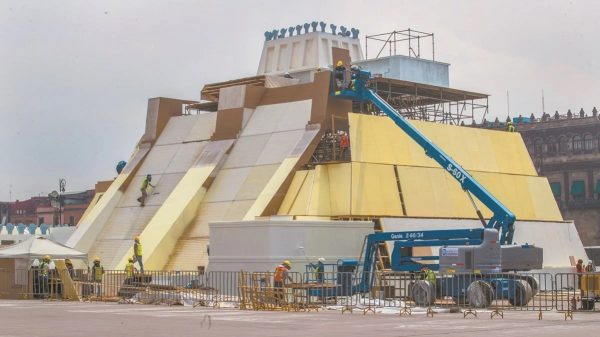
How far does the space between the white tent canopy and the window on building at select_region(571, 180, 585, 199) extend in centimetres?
6908

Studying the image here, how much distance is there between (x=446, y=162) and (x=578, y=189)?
198 ft

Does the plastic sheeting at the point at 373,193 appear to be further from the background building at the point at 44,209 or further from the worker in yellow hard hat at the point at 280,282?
the background building at the point at 44,209

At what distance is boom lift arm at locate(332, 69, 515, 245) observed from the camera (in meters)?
41.5

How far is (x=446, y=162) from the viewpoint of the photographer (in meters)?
44.6

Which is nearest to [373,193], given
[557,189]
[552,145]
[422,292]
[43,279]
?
[422,292]

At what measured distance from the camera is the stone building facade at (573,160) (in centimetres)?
9988

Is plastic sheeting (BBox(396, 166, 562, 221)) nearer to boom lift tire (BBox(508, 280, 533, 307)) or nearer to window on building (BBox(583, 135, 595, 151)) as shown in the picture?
boom lift tire (BBox(508, 280, 533, 307))

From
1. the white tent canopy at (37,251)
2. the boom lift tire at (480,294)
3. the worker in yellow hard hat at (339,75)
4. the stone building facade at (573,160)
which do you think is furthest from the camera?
the stone building facade at (573,160)

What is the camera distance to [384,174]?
47.7 meters

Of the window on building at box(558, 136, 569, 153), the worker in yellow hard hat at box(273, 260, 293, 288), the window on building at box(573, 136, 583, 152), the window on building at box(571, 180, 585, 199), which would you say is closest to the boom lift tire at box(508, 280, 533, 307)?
the worker in yellow hard hat at box(273, 260, 293, 288)

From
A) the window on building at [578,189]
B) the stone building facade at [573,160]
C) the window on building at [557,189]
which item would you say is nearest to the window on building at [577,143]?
the stone building facade at [573,160]

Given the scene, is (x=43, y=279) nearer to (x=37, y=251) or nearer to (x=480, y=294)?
(x=37, y=251)

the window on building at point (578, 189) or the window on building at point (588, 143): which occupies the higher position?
the window on building at point (588, 143)

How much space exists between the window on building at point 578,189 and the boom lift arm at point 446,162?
56779 millimetres
